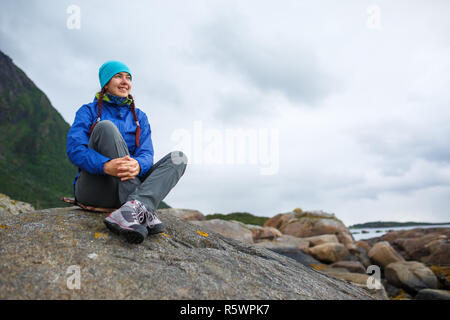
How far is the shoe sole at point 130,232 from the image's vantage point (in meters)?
3.67

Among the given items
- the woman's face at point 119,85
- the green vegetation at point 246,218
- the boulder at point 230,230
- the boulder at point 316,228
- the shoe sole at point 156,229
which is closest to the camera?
the shoe sole at point 156,229

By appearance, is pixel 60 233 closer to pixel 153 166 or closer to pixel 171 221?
pixel 153 166

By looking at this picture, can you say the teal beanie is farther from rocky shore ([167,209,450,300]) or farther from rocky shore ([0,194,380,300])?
rocky shore ([167,209,450,300])

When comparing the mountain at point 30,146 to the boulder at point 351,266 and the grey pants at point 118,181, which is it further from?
the grey pants at point 118,181

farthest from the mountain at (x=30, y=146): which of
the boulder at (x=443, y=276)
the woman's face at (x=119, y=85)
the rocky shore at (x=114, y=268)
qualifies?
the rocky shore at (x=114, y=268)

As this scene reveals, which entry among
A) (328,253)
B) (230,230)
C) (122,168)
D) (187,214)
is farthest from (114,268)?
(187,214)

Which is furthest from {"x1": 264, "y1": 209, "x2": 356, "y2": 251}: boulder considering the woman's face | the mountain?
the mountain

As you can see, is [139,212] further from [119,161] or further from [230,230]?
[230,230]

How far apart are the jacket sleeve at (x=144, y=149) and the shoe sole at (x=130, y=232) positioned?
3.22 ft

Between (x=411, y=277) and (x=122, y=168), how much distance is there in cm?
1869

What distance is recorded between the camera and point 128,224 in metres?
3.68

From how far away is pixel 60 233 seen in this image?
3.84 m
